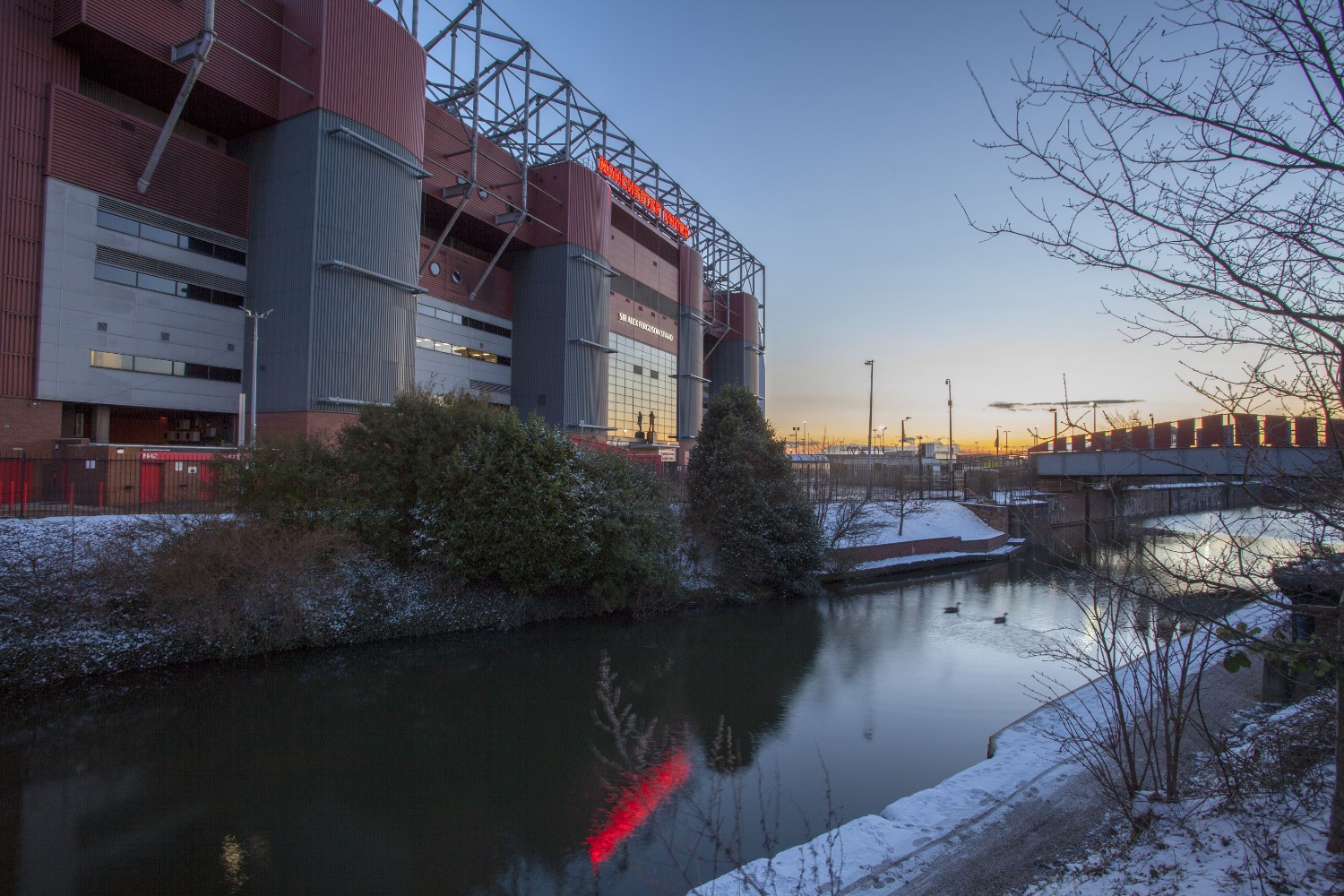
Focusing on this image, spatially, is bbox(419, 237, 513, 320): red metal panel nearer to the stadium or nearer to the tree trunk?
the stadium

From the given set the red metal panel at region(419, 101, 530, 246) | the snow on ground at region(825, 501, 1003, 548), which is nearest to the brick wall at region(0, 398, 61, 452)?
the red metal panel at region(419, 101, 530, 246)

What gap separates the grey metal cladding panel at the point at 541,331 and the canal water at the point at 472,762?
2783 centimetres

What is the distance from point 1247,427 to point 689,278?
5803 centimetres

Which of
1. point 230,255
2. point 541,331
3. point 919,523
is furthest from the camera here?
point 541,331

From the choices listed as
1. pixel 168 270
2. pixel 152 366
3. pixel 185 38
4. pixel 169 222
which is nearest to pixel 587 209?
pixel 185 38

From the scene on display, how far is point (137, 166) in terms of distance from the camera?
28.6m

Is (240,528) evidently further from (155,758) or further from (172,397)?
(172,397)

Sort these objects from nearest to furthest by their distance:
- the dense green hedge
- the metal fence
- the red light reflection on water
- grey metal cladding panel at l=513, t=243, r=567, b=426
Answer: the red light reflection on water < the metal fence < the dense green hedge < grey metal cladding panel at l=513, t=243, r=567, b=426

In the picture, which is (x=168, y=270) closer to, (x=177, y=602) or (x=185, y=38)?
(x=185, y=38)

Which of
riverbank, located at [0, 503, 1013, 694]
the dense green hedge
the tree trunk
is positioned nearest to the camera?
the tree trunk

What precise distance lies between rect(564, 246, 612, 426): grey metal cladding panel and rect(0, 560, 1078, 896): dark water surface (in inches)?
1075

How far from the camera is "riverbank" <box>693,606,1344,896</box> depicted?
529cm

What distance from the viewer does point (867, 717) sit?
13.1 metres

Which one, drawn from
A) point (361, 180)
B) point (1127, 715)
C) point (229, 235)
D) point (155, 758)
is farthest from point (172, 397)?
point (1127, 715)
